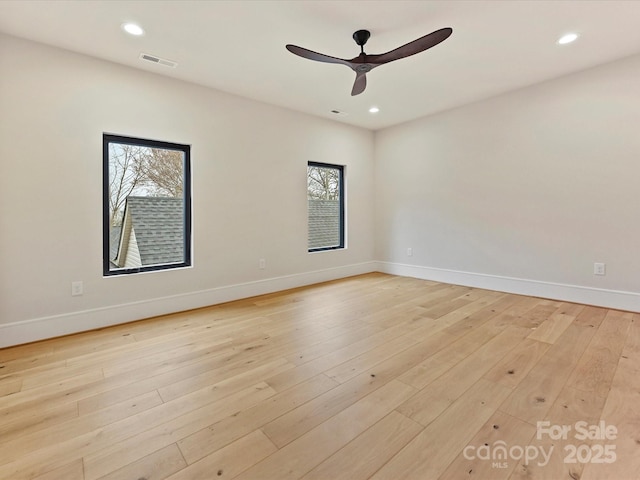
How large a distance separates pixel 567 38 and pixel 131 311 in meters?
4.92

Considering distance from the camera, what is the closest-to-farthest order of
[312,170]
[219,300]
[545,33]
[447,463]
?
[447,463], [545,33], [219,300], [312,170]

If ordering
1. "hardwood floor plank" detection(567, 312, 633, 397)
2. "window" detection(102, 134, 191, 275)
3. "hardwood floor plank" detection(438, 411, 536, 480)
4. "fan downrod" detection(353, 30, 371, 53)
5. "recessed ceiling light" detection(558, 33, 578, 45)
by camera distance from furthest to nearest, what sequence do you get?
"window" detection(102, 134, 191, 275) < "recessed ceiling light" detection(558, 33, 578, 45) < "fan downrod" detection(353, 30, 371, 53) < "hardwood floor plank" detection(567, 312, 633, 397) < "hardwood floor plank" detection(438, 411, 536, 480)

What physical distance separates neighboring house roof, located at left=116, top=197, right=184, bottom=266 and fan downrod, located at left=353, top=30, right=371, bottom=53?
8.27ft

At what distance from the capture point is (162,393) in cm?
184

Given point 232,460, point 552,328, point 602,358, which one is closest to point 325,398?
point 232,460

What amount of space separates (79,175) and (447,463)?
3.57 meters

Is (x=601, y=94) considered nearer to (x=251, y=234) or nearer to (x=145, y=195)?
(x=251, y=234)

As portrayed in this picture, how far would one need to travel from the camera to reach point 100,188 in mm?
2953

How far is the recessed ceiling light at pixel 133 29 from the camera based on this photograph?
2453 mm

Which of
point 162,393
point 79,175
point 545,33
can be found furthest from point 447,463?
point 79,175

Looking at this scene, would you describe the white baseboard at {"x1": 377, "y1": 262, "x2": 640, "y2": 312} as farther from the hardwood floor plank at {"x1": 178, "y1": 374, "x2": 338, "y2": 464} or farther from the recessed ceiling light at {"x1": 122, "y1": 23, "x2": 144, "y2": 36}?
the recessed ceiling light at {"x1": 122, "y1": 23, "x2": 144, "y2": 36}

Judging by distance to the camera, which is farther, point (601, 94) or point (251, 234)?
point (251, 234)

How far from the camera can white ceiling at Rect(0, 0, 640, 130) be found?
90.0 inches

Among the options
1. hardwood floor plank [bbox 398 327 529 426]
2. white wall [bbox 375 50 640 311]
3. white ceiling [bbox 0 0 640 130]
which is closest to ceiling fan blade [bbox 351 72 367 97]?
white ceiling [bbox 0 0 640 130]
